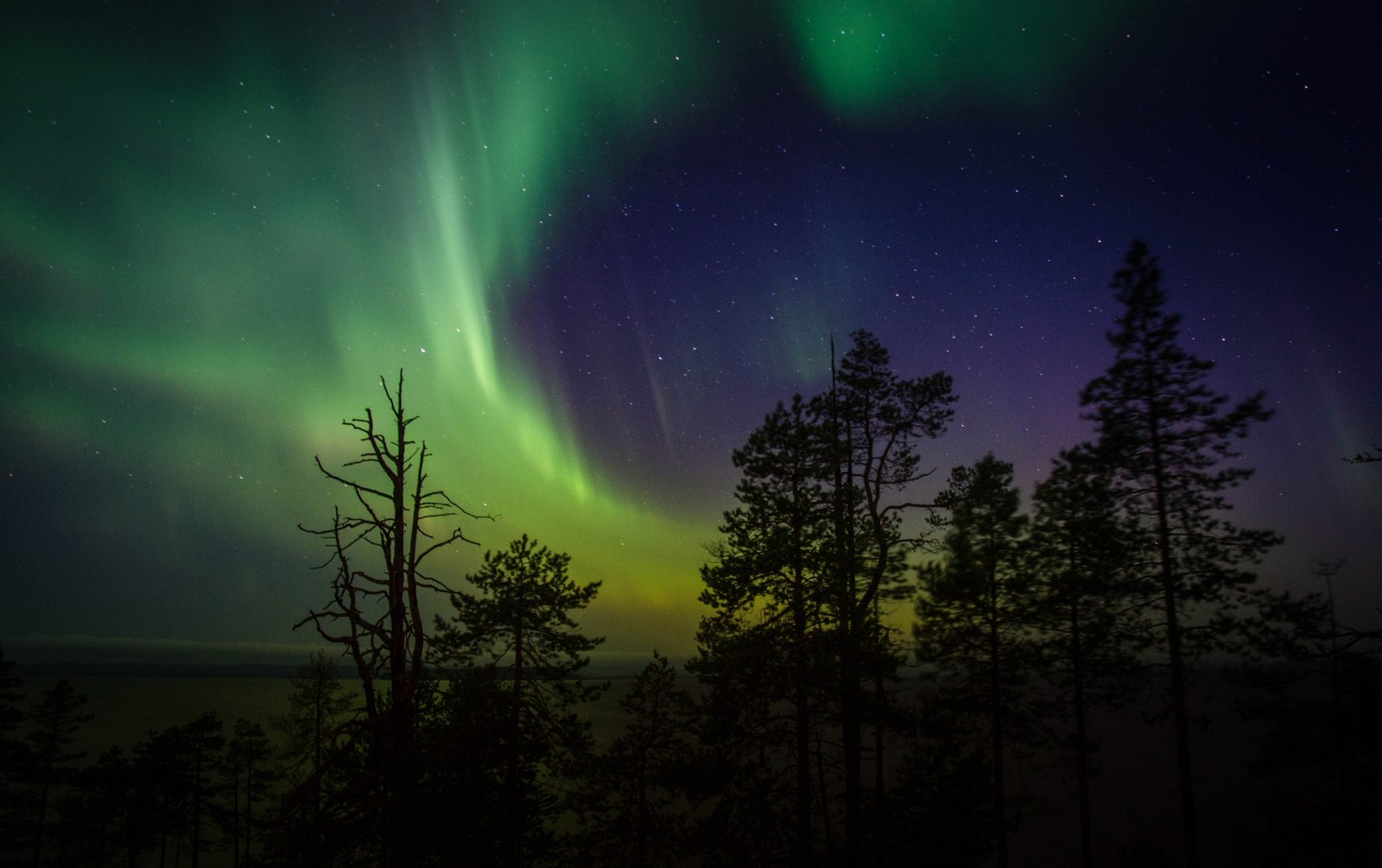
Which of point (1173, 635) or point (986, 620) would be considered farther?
point (986, 620)

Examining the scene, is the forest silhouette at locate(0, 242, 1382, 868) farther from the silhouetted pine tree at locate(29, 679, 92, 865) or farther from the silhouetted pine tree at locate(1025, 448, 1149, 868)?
the silhouetted pine tree at locate(29, 679, 92, 865)

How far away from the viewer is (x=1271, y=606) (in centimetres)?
1292

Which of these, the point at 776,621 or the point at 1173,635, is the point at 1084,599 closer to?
the point at 1173,635

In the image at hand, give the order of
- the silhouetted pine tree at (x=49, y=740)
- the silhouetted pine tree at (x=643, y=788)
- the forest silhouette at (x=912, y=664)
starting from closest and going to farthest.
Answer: the forest silhouette at (x=912, y=664) < the silhouetted pine tree at (x=643, y=788) < the silhouetted pine tree at (x=49, y=740)

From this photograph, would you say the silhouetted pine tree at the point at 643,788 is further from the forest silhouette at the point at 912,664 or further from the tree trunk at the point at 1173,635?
the tree trunk at the point at 1173,635

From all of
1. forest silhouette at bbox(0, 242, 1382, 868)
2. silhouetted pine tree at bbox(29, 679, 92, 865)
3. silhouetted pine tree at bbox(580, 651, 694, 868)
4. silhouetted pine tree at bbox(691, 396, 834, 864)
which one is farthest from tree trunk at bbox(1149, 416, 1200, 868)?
silhouetted pine tree at bbox(29, 679, 92, 865)

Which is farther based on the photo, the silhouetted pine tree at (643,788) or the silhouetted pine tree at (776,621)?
the silhouetted pine tree at (643,788)

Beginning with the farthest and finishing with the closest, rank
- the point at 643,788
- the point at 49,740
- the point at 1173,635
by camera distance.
→ the point at 49,740, the point at 643,788, the point at 1173,635

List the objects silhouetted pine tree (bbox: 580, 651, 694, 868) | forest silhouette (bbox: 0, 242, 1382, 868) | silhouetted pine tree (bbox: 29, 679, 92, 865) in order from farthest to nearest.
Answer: silhouetted pine tree (bbox: 29, 679, 92, 865) → silhouetted pine tree (bbox: 580, 651, 694, 868) → forest silhouette (bbox: 0, 242, 1382, 868)

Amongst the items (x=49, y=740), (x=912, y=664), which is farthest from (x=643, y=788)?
(x=49, y=740)

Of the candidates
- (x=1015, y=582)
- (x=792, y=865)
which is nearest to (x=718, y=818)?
(x=792, y=865)

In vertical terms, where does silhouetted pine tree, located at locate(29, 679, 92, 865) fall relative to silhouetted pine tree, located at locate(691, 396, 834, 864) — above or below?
below

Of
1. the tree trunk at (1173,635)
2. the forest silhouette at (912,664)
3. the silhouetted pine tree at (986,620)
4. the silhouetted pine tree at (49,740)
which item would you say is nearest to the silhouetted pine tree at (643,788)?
the forest silhouette at (912,664)

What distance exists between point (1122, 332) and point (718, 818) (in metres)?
17.1
